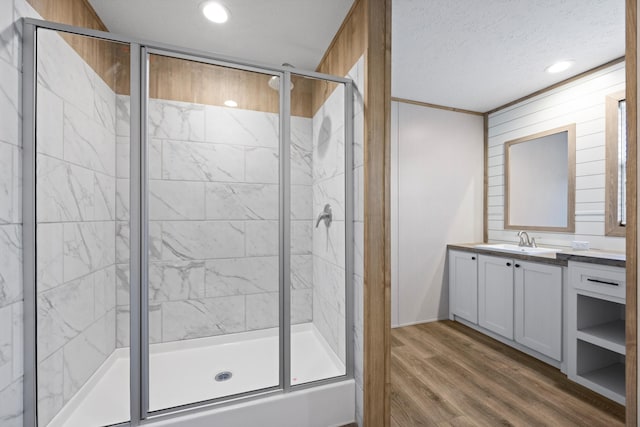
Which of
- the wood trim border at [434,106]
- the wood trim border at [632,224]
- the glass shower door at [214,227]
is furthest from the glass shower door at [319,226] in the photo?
the wood trim border at [434,106]

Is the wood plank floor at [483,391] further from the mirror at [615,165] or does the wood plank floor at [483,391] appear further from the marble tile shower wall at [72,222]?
the marble tile shower wall at [72,222]

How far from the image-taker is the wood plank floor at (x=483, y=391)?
162cm

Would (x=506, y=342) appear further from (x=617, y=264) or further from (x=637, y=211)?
(x=637, y=211)

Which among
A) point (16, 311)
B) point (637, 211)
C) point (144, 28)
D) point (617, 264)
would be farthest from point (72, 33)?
point (617, 264)

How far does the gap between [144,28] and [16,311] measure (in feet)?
5.78

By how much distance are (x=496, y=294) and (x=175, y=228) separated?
9.14ft

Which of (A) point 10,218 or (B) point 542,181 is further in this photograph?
(B) point 542,181

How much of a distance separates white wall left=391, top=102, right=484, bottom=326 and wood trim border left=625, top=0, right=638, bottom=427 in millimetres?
2118

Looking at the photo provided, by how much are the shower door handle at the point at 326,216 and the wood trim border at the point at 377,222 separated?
1.16 feet

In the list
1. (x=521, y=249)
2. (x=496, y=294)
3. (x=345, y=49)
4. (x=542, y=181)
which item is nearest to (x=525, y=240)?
(x=521, y=249)

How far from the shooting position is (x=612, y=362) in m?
2.01

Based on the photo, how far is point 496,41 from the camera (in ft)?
6.71

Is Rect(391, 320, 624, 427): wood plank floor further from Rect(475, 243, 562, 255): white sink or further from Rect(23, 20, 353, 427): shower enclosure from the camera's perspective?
Rect(475, 243, 562, 255): white sink

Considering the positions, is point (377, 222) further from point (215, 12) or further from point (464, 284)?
point (464, 284)
